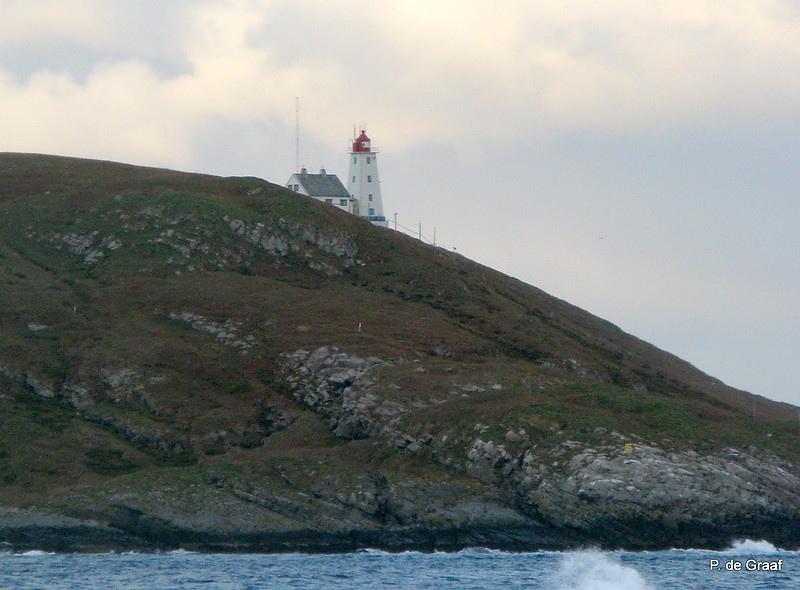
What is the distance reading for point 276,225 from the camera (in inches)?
4149

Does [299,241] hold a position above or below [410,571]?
above

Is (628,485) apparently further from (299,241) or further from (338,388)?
(299,241)

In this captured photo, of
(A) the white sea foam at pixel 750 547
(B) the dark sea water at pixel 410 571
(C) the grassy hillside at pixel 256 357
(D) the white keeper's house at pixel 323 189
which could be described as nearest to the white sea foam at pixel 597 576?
(B) the dark sea water at pixel 410 571

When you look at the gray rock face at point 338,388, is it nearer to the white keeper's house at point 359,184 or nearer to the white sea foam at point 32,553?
the white sea foam at point 32,553

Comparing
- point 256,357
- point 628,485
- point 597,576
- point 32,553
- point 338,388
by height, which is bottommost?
point 32,553

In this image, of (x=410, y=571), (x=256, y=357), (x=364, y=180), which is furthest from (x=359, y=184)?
(x=410, y=571)

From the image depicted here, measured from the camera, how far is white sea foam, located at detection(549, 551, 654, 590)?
50594 mm

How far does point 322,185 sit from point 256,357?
48.5 metres

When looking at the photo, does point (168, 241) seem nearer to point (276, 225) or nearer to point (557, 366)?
point (276, 225)

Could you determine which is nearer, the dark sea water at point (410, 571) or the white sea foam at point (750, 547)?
the dark sea water at point (410, 571)

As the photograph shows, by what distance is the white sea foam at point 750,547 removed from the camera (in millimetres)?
66625

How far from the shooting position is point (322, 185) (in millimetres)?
130875

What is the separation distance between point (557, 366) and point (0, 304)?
44.2 metres

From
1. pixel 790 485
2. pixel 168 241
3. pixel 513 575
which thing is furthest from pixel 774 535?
pixel 168 241
